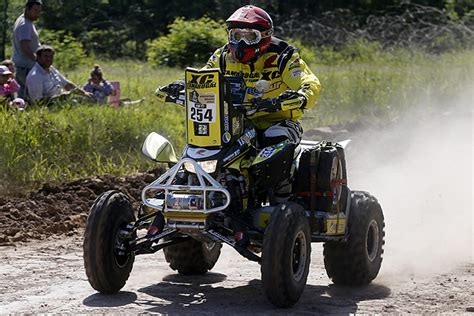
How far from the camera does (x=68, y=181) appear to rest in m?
11.8

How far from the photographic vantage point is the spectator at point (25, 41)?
1445 centimetres

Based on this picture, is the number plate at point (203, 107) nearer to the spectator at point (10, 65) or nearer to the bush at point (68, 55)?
the spectator at point (10, 65)

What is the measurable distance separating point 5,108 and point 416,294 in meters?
6.68

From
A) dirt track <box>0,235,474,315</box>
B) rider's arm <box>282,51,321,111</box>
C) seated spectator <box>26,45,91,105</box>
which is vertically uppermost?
seated spectator <box>26,45,91,105</box>

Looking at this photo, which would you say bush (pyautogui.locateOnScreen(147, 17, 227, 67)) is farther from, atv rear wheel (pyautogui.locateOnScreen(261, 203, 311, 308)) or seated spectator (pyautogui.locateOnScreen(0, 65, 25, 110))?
atv rear wheel (pyautogui.locateOnScreen(261, 203, 311, 308))

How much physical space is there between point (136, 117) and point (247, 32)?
624cm

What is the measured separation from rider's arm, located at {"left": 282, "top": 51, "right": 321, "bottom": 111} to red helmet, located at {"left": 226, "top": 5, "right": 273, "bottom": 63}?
303 mm

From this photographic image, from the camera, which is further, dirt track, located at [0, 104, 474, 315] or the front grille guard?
dirt track, located at [0, 104, 474, 315]

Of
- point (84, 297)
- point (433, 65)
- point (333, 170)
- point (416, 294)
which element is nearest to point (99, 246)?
point (84, 297)

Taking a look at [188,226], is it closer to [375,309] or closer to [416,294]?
[375,309]

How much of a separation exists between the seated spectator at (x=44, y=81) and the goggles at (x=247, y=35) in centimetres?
615

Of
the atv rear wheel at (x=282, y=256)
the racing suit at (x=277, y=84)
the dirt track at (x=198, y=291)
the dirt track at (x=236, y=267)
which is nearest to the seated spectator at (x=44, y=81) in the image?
the dirt track at (x=236, y=267)

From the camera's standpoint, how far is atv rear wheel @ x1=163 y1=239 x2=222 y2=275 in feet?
27.9

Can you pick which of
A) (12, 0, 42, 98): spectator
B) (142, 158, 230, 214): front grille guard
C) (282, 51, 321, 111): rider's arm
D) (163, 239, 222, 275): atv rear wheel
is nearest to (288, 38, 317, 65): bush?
(12, 0, 42, 98): spectator
